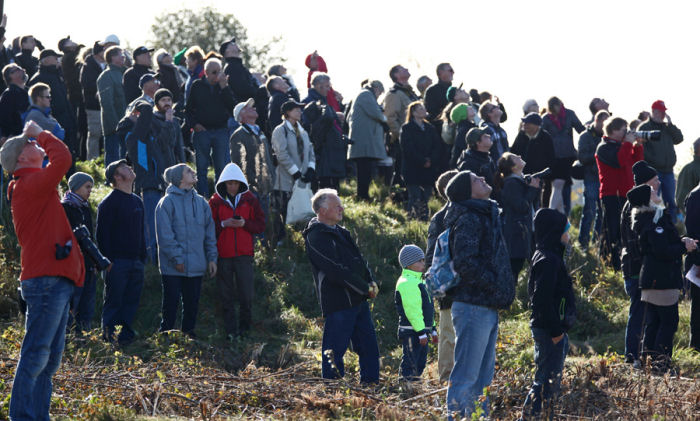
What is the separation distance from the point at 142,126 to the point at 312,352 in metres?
3.87

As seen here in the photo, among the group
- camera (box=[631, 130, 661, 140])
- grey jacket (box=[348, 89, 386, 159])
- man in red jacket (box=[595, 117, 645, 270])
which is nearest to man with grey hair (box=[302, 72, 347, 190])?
grey jacket (box=[348, 89, 386, 159])

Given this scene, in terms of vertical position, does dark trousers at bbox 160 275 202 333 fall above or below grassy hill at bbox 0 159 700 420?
above

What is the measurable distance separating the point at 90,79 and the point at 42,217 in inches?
413

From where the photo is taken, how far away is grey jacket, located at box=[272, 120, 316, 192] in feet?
46.3

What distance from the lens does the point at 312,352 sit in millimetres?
11594

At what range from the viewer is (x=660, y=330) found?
10055 mm

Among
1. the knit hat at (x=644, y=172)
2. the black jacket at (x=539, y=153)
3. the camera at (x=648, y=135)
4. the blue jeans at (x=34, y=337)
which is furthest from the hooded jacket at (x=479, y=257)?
the black jacket at (x=539, y=153)

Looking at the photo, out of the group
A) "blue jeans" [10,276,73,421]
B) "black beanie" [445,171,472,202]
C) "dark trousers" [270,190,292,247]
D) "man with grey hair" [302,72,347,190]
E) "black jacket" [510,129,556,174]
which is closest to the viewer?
"blue jeans" [10,276,73,421]

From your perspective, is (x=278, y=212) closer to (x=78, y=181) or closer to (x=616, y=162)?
(x=78, y=181)

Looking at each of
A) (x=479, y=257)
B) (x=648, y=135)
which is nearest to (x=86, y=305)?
(x=479, y=257)

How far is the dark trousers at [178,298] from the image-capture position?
1153cm

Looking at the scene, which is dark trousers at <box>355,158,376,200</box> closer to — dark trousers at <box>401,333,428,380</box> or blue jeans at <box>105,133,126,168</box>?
blue jeans at <box>105,133,126,168</box>

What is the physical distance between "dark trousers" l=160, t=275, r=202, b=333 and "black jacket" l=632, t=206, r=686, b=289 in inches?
204

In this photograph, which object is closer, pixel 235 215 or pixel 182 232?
pixel 182 232
